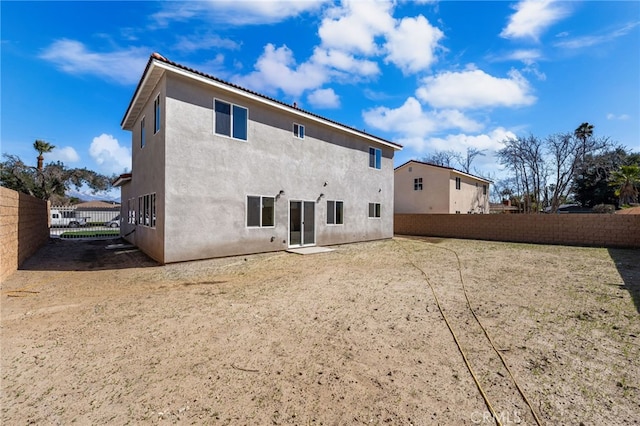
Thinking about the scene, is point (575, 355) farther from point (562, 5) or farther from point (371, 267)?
point (562, 5)

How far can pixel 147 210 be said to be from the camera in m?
10.8

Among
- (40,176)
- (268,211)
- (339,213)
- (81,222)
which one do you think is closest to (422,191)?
(339,213)

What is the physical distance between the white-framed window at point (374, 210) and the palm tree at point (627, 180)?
902 inches

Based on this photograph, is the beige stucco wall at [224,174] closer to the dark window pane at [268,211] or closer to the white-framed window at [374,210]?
the dark window pane at [268,211]

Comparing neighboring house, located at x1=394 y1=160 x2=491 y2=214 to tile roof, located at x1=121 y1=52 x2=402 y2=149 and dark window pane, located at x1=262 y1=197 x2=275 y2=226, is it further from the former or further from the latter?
dark window pane, located at x1=262 y1=197 x2=275 y2=226

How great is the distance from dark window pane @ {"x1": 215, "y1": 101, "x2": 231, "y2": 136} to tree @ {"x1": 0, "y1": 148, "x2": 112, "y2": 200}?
25208 millimetres

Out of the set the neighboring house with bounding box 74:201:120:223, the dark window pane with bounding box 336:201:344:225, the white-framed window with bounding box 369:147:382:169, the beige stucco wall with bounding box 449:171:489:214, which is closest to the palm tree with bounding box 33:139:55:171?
the neighboring house with bounding box 74:201:120:223

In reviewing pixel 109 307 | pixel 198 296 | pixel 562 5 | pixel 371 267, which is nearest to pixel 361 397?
pixel 198 296

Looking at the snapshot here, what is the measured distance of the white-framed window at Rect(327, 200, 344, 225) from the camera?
1405 centimetres

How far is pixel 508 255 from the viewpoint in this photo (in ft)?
38.7

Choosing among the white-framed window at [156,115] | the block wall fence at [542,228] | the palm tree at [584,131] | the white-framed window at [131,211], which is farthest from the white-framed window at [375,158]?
the palm tree at [584,131]

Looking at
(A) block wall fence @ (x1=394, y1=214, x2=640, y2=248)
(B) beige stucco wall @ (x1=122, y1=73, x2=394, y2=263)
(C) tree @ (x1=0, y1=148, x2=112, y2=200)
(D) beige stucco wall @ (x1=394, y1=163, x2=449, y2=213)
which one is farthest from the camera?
(C) tree @ (x1=0, y1=148, x2=112, y2=200)

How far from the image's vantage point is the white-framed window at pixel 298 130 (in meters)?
12.5

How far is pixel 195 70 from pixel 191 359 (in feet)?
29.7
